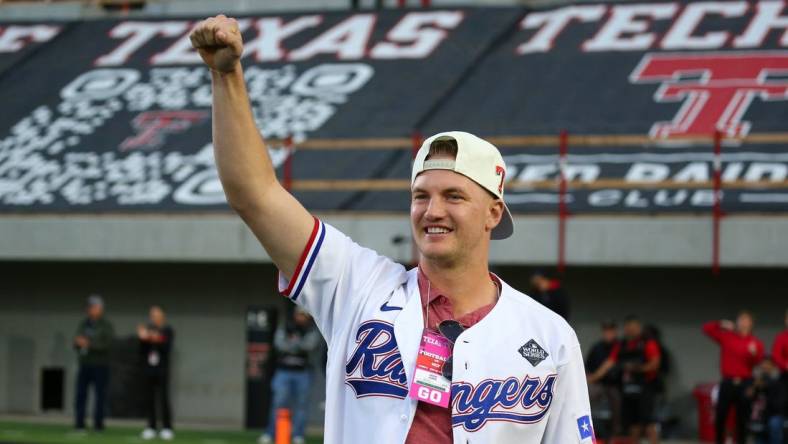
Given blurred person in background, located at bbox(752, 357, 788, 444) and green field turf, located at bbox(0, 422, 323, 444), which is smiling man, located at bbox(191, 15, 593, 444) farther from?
green field turf, located at bbox(0, 422, 323, 444)

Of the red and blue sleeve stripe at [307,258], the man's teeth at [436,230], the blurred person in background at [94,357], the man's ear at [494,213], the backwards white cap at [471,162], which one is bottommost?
the red and blue sleeve stripe at [307,258]

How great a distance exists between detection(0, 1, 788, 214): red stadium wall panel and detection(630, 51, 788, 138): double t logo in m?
0.04

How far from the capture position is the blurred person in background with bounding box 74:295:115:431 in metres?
22.3

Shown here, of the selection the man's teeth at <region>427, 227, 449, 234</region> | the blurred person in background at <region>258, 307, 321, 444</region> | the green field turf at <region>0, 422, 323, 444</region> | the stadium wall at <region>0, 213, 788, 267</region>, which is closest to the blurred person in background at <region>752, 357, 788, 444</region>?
the stadium wall at <region>0, 213, 788, 267</region>

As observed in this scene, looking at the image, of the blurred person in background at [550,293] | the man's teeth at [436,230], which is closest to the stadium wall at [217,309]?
the blurred person in background at [550,293]

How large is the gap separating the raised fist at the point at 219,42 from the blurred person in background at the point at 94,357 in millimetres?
18609

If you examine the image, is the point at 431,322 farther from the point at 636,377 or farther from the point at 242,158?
the point at 636,377

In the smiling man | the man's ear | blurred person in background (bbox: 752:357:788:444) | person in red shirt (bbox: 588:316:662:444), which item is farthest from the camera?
person in red shirt (bbox: 588:316:662:444)

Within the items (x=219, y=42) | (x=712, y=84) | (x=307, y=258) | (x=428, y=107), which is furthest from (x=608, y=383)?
(x=219, y=42)

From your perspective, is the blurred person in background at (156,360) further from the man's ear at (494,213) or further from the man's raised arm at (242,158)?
the man's raised arm at (242,158)

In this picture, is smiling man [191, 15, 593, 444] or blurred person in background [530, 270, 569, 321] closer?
smiling man [191, 15, 593, 444]

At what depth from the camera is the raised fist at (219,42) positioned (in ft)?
12.8

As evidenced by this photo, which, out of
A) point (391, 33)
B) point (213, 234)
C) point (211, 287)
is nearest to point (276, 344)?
point (213, 234)

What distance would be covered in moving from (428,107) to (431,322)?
21250 millimetres
